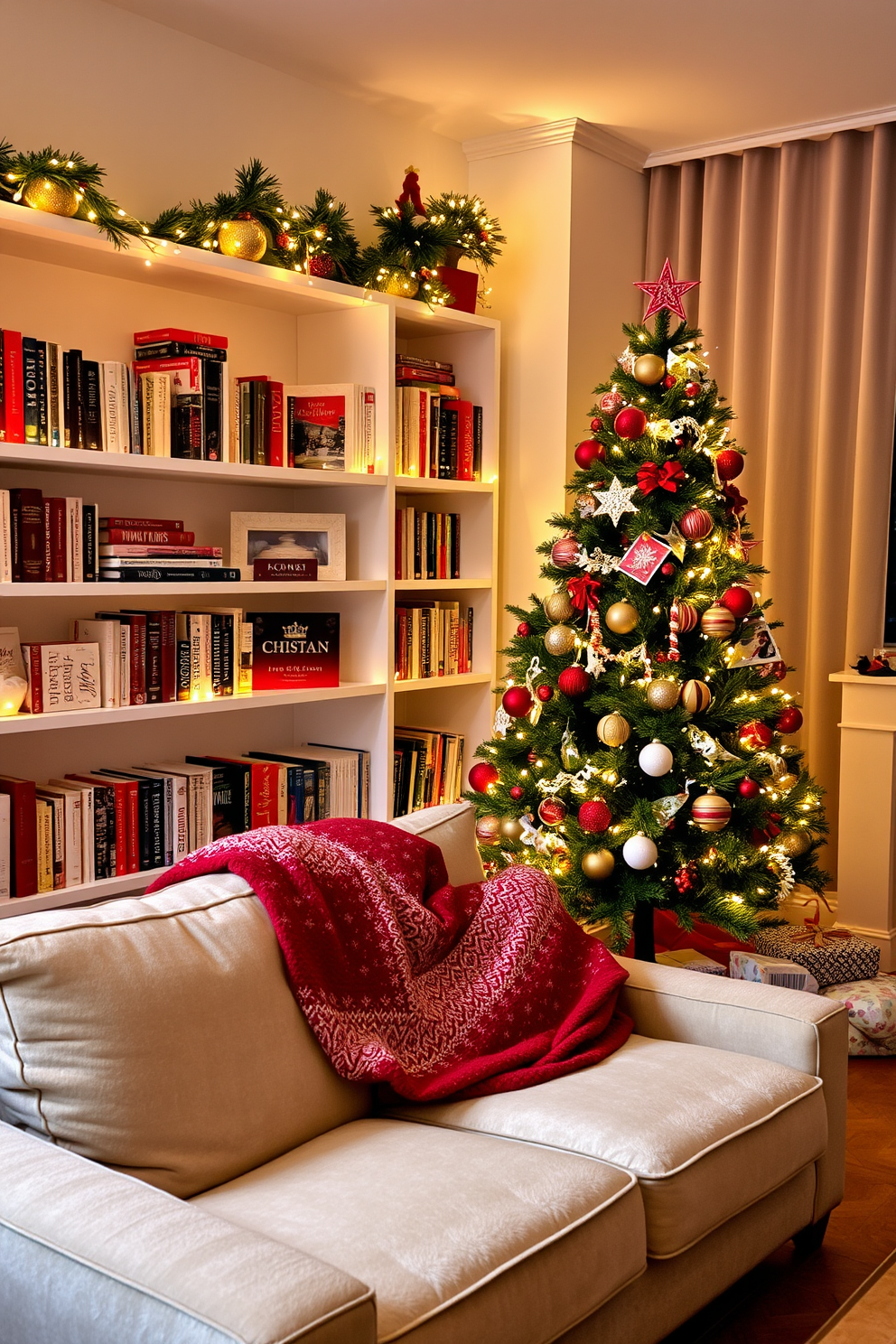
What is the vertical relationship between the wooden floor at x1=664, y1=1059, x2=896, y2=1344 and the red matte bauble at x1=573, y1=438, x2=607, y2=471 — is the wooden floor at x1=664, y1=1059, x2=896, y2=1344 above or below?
below

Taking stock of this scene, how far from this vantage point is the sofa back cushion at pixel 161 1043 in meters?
1.64

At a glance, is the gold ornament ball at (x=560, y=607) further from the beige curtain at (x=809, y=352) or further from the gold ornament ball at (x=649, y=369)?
the beige curtain at (x=809, y=352)

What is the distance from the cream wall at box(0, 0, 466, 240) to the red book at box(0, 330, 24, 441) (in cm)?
60

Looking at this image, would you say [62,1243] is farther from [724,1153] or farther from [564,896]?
[564,896]

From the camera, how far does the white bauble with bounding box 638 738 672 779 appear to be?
3051mm

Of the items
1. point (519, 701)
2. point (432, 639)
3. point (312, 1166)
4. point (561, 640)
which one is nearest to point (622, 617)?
point (561, 640)

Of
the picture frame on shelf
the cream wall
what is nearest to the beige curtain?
the cream wall

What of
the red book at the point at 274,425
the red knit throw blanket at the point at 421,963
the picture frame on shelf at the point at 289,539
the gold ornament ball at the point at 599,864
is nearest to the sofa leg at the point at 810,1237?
the red knit throw blanket at the point at 421,963

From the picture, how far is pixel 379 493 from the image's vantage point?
3.58 m

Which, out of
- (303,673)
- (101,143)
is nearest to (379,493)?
(303,673)

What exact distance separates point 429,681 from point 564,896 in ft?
2.78

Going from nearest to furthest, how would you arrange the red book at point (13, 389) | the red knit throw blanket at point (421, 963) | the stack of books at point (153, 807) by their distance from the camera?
1. the red knit throw blanket at point (421, 963)
2. the red book at point (13, 389)
3. the stack of books at point (153, 807)

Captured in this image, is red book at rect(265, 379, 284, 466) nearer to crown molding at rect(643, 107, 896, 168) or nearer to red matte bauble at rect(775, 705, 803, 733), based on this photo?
red matte bauble at rect(775, 705, 803, 733)

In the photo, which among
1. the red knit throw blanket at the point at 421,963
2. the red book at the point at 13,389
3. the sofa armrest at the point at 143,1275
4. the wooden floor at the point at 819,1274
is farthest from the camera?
the red book at the point at 13,389
